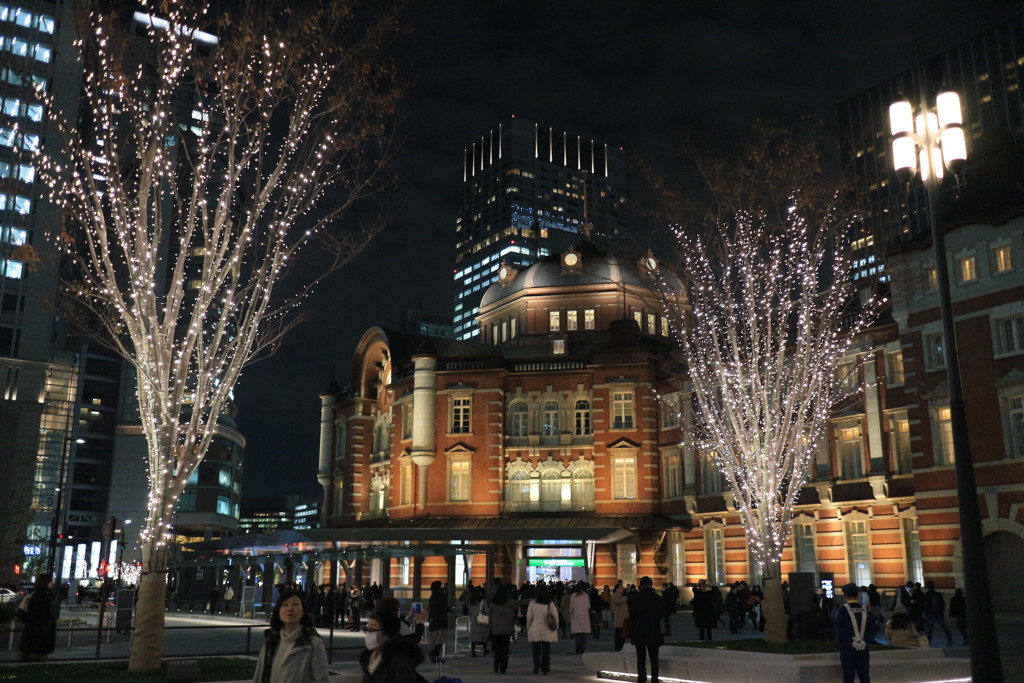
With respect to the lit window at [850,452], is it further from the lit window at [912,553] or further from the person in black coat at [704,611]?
the person in black coat at [704,611]

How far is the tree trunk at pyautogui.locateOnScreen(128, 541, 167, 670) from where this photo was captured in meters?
13.1

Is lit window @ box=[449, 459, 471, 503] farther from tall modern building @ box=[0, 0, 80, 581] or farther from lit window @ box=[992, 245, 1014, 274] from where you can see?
tall modern building @ box=[0, 0, 80, 581]

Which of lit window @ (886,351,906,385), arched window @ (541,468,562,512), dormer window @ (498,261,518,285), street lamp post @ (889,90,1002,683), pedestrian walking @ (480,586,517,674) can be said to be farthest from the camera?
dormer window @ (498,261,518,285)

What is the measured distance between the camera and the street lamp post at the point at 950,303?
9734 millimetres

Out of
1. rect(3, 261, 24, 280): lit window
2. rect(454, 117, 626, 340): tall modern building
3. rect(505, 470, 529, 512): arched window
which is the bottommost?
rect(505, 470, 529, 512): arched window

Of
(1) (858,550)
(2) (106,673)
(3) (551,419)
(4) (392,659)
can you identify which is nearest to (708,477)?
(1) (858,550)

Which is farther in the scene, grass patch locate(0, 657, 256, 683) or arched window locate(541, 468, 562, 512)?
arched window locate(541, 468, 562, 512)

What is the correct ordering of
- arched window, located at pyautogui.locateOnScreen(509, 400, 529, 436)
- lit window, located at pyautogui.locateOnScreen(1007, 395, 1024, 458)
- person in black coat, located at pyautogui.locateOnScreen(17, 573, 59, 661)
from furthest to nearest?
arched window, located at pyautogui.locateOnScreen(509, 400, 529, 436)
lit window, located at pyautogui.locateOnScreen(1007, 395, 1024, 458)
person in black coat, located at pyautogui.locateOnScreen(17, 573, 59, 661)

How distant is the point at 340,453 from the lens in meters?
53.1

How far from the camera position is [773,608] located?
18.0 metres

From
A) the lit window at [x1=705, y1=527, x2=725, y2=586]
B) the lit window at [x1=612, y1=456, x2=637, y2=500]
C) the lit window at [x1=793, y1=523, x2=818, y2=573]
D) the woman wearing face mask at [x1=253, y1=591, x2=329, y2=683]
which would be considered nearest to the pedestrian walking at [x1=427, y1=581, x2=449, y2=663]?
the woman wearing face mask at [x1=253, y1=591, x2=329, y2=683]

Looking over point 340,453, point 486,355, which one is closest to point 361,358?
point 340,453

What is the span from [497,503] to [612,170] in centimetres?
10072

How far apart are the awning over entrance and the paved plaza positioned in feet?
24.2
